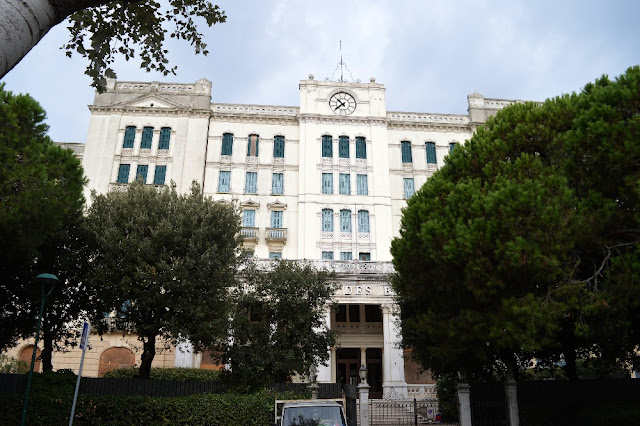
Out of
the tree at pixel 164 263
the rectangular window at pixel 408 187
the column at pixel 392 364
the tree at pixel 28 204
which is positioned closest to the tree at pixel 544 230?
the tree at pixel 164 263

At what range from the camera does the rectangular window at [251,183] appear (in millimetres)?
35688

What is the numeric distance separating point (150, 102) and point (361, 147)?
52.2 ft

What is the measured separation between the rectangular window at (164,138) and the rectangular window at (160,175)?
5.39ft

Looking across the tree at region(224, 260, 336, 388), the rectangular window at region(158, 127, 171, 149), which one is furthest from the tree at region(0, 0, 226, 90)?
the rectangular window at region(158, 127, 171, 149)

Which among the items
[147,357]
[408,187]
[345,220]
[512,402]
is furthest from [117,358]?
[512,402]

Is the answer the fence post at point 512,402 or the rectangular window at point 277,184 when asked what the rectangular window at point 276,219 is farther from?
the fence post at point 512,402

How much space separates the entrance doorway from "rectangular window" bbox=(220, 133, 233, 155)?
53.0 feet

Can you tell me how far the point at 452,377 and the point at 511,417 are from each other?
5483 millimetres

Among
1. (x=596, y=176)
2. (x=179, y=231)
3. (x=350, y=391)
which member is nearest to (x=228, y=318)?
(x=179, y=231)

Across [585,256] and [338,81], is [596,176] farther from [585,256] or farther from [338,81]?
[338,81]

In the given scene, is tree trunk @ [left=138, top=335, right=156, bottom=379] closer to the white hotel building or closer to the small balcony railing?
the white hotel building

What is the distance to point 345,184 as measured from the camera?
3612 centimetres

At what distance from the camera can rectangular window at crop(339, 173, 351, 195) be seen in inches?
1412

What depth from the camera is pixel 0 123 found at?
14852mm
